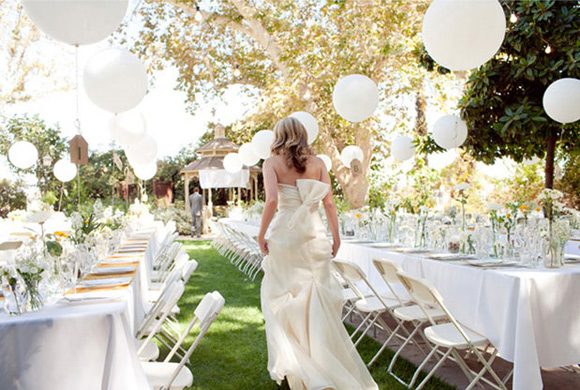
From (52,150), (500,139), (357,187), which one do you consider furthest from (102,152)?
(500,139)

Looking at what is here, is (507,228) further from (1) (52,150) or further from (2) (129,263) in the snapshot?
(1) (52,150)

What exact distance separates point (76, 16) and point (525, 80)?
18.1ft

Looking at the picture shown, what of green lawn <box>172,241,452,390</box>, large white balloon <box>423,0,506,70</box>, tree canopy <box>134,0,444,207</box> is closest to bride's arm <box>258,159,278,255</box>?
green lawn <box>172,241,452,390</box>

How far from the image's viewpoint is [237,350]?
5.03 meters

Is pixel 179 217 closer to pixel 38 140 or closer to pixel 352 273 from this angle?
pixel 38 140

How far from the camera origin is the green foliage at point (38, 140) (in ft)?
74.6

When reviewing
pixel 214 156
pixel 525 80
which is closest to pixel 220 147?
pixel 214 156

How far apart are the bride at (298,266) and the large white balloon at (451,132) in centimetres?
367

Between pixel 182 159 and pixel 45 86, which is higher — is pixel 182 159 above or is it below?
below

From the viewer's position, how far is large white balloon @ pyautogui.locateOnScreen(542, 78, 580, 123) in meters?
5.49

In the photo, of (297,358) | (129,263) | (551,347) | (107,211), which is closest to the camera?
(551,347)

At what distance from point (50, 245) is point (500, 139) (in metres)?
5.87

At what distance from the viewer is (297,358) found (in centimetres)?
386

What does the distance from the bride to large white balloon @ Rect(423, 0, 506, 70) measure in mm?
1422
